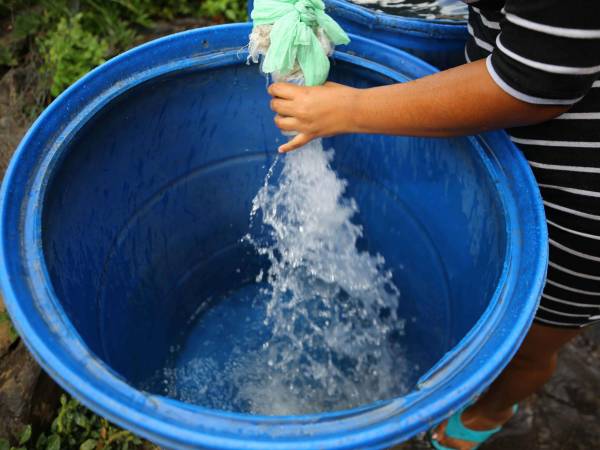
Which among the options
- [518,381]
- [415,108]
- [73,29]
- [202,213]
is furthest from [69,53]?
[518,381]

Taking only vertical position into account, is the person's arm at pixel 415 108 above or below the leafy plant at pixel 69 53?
above

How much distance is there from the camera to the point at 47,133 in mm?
1021

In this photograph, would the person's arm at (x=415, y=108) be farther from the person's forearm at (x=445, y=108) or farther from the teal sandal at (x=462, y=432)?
the teal sandal at (x=462, y=432)

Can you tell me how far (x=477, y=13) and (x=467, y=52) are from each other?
9 cm

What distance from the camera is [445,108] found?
2.83 ft

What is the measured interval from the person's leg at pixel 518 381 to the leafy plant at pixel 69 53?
1.74 m

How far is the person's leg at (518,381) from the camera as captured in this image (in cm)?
125

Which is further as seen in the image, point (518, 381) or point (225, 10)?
point (225, 10)

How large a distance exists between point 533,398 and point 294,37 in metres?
1.43

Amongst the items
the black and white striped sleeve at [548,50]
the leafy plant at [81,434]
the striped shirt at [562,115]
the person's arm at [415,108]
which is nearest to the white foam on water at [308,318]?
the leafy plant at [81,434]

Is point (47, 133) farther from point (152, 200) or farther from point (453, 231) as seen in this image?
point (453, 231)

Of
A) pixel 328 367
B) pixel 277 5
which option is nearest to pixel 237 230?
pixel 328 367

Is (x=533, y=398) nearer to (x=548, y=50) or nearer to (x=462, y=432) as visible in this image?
(x=462, y=432)

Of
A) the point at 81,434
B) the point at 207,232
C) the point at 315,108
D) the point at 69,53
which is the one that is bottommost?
the point at 81,434
